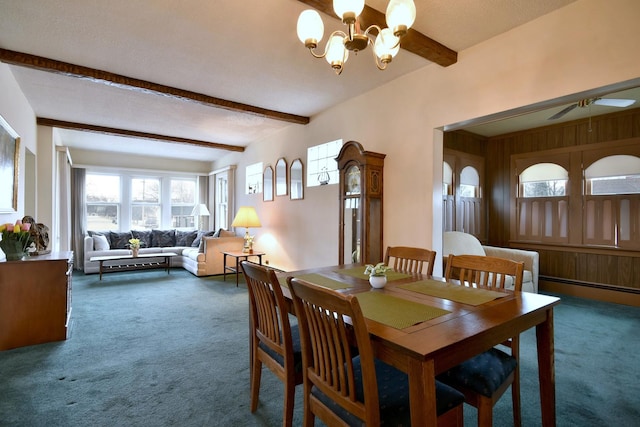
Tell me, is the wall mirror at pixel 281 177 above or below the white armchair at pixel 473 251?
above

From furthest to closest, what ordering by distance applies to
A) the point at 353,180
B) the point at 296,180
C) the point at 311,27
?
the point at 296,180 → the point at 353,180 → the point at 311,27

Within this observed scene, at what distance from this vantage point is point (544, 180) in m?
5.05

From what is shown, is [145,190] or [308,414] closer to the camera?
[308,414]

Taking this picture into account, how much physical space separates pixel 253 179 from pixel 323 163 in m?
2.46

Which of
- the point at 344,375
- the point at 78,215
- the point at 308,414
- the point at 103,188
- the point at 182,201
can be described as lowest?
the point at 308,414

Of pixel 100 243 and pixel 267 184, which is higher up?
pixel 267 184

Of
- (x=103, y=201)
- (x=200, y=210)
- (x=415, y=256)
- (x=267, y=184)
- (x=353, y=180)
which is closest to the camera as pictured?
(x=415, y=256)

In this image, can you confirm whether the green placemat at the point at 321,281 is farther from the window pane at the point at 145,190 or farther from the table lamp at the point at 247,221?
the window pane at the point at 145,190

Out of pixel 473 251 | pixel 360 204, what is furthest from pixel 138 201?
pixel 473 251

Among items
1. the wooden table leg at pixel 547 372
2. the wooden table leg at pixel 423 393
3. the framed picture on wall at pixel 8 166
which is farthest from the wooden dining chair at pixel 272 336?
the framed picture on wall at pixel 8 166

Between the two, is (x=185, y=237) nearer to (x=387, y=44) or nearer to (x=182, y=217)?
(x=182, y=217)

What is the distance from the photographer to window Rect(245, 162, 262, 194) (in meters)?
6.61

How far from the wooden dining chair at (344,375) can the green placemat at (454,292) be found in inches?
18.0

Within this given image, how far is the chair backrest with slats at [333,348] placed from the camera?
1.11 meters
